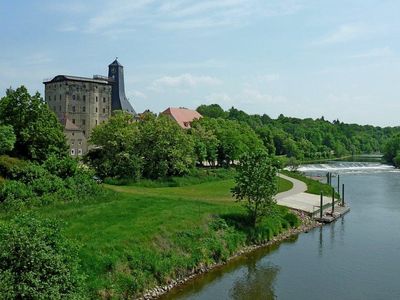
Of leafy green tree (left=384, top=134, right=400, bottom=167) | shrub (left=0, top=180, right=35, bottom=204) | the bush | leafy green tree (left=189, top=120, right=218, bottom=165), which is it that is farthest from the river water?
leafy green tree (left=384, top=134, right=400, bottom=167)

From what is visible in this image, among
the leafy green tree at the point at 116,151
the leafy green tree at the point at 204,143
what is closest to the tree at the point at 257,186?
the leafy green tree at the point at 116,151

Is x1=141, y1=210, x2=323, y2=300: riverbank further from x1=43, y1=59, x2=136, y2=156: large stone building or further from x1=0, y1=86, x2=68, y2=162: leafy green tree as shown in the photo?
x1=43, y1=59, x2=136, y2=156: large stone building

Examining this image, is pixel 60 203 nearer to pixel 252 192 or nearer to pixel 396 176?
pixel 252 192

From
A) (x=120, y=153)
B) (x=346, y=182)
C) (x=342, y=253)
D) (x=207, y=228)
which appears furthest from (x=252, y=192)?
Answer: (x=346, y=182)

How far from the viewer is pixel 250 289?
1044 inches

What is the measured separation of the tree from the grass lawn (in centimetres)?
130

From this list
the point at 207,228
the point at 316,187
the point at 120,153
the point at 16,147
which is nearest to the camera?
the point at 207,228

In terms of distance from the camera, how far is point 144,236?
2831 centimetres

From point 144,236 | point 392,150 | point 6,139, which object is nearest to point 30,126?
point 6,139

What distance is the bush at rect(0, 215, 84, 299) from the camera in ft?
55.3

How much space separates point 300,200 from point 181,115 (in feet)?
173

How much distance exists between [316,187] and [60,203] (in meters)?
Answer: 36.9

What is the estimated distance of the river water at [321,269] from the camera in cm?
2595

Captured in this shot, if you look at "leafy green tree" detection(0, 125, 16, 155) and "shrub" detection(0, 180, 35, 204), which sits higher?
"leafy green tree" detection(0, 125, 16, 155)
